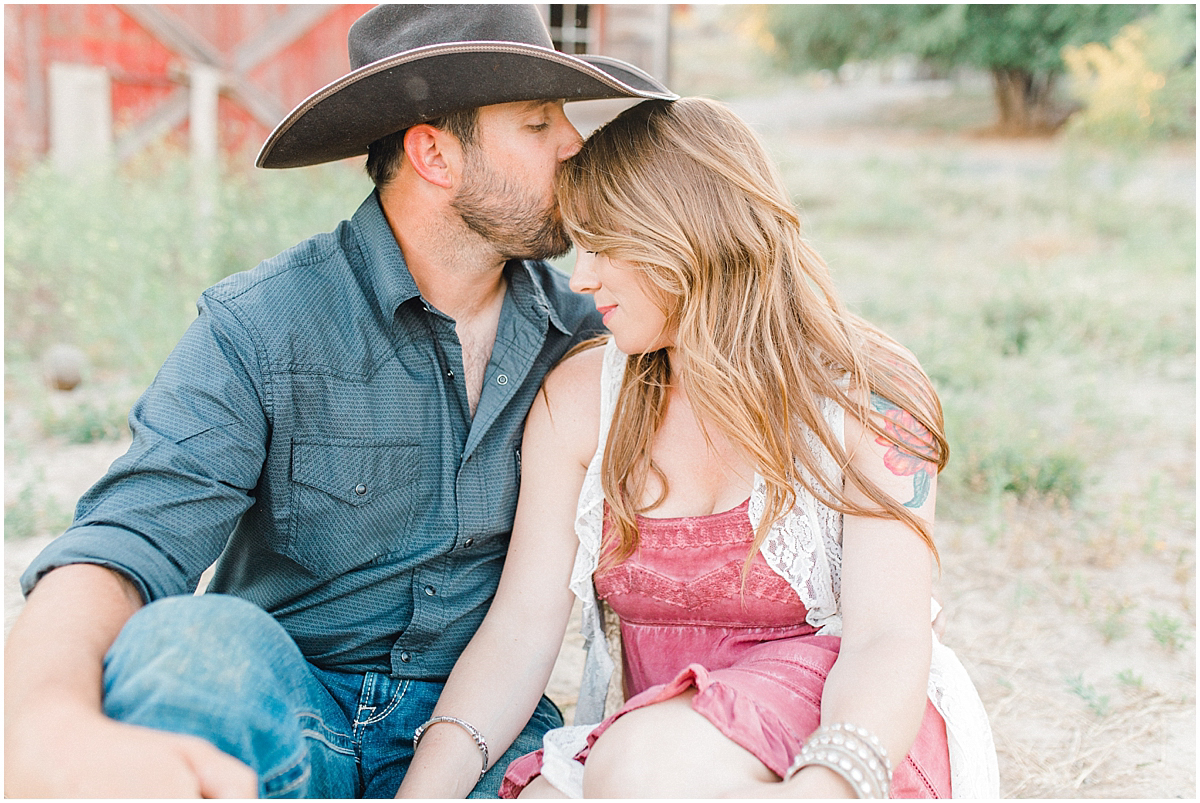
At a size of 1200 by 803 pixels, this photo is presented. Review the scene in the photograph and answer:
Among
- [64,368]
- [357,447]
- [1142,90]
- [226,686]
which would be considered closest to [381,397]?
[357,447]

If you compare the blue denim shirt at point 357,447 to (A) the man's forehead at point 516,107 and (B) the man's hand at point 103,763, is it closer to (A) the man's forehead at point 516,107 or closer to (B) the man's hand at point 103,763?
(A) the man's forehead at point 516,107

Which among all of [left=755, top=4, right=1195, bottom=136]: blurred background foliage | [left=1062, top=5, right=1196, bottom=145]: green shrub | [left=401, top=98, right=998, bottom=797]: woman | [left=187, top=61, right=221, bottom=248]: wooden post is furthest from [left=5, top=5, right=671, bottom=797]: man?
[left=755, top=4, right=1195, bottom=136]: blurred background foliage

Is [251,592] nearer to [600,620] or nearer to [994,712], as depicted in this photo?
[600,620]

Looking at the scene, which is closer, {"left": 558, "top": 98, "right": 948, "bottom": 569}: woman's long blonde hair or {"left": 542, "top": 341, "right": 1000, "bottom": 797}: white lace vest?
{"left": 542, "top": 341, "right": 1000, "bottom": 797}: white lace vest

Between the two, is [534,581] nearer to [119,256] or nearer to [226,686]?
[226,686]

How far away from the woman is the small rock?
4.20 metres

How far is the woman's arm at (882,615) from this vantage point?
5.05 ft

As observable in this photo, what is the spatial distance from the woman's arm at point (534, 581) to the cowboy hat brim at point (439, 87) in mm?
614

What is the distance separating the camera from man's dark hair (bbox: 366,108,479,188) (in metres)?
2.12

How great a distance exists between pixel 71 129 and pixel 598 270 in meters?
7.98

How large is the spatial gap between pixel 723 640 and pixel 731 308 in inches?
27.2

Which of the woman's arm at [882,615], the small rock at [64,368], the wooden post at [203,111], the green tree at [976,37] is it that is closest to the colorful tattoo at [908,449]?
the woman's arm at [882,615]

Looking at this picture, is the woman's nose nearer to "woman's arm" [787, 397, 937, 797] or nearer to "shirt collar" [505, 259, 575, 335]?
"shirt collar" [505, 259, 575, 335]

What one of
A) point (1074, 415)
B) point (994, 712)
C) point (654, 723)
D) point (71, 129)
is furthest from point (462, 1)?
point (71, 129)
